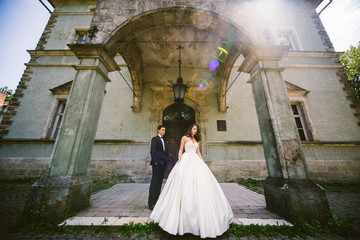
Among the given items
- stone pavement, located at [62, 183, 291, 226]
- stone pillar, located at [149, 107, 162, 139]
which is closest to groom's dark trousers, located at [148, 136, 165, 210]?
stone pavement, located at [62, 183, 291, 226]

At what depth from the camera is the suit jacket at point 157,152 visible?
116 inches

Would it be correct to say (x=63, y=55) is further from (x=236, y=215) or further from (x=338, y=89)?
(x=338, y=89)

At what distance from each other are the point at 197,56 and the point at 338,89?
730 cm

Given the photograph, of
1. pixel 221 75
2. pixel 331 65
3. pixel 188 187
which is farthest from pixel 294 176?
pixel 331 65

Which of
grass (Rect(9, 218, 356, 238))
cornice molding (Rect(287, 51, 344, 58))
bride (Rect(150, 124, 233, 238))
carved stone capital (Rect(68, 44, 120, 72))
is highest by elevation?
cornice molding (Rect(287, 51, 344, 58))

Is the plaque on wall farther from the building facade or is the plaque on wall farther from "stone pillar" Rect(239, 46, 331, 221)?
"stone pillar" Rect(239, 46, 331, 221)

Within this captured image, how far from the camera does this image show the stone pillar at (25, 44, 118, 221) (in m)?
2.34

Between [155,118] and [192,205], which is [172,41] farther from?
[192,205]

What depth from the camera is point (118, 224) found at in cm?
217

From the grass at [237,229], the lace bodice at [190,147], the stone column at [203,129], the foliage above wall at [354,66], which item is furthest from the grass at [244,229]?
the foliage above wall at [354,66]

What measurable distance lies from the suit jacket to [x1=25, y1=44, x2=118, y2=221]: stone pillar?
141 cm

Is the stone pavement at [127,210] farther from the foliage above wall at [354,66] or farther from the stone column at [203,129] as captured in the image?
the foliage above wall at [354,66]

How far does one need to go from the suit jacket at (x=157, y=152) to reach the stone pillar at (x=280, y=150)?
2.27 meters

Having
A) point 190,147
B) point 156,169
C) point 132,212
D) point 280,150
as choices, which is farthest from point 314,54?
point 132,212
